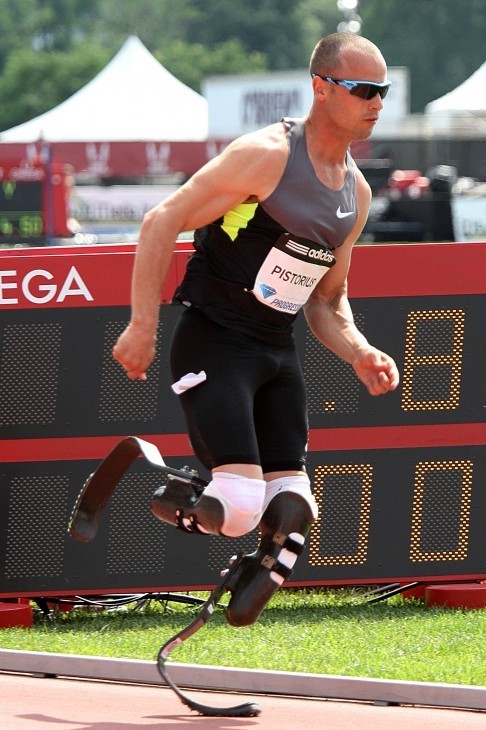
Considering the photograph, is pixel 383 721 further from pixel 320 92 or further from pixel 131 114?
pixel 131 114

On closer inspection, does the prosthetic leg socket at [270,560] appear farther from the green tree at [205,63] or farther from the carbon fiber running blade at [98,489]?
the green tree at [205,63]

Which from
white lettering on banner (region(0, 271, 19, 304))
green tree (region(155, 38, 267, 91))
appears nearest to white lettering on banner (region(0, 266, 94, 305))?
white lettering on banner (region(0, 271, 19, 304))

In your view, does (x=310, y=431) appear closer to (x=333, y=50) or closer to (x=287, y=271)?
(x=287, y=271)

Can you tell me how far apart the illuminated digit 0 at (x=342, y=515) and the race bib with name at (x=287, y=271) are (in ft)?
5.83

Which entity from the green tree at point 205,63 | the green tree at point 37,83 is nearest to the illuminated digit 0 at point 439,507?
the green tree at point 37,83

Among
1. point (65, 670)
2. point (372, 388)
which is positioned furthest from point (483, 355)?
point (65, 670)

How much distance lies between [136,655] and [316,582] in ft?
3.68

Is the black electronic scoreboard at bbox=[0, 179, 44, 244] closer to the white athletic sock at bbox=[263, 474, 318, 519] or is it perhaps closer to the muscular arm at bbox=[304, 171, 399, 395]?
the muscular arm at bbox=[304, 171, 399, 395]

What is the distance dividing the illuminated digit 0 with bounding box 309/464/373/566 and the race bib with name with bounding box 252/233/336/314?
1778 mm

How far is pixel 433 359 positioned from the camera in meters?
6.67

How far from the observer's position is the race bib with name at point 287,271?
16.0ft

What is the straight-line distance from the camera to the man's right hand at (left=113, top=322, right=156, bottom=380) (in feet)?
15.3

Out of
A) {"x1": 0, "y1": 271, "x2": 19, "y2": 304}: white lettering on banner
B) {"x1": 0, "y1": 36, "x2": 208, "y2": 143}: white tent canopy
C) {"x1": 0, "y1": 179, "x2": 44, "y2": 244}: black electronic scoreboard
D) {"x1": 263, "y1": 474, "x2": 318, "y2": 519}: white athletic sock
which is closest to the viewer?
{"x1": 263, "y1": 474, "x2": 318, "y2": 519}: white athletic sock

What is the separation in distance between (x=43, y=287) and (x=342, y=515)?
5.13ft
